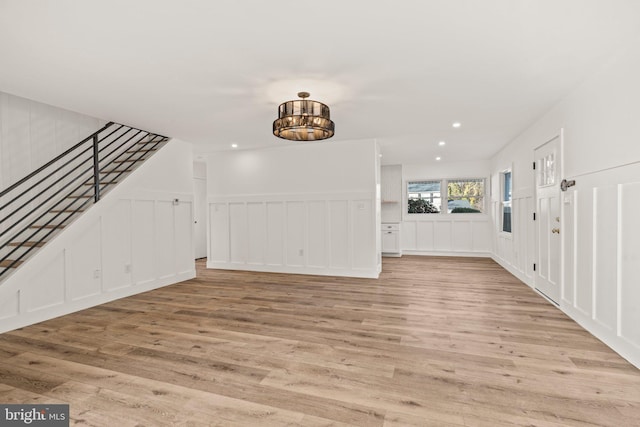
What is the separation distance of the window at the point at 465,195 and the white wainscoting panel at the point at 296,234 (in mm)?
3990

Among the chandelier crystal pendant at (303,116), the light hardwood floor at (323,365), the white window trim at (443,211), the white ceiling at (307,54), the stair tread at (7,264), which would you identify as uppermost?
the white ceiling at (307,54)

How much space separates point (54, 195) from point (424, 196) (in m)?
8.12

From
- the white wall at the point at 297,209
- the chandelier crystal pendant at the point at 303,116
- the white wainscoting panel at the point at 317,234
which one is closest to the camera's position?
→ the chandelier crystal pendant at the point at 303,116

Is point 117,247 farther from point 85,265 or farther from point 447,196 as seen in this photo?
point 447,196

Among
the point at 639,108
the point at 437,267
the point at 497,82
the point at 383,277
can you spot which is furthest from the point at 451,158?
the point at 639,108

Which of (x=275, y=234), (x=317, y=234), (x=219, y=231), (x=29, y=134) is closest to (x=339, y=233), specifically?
(x=317, y=234)

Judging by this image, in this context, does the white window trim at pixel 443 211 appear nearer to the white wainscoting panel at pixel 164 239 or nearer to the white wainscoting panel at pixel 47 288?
the white wainscoting panel at pixel 164 239

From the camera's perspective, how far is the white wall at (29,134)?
13.0 feet

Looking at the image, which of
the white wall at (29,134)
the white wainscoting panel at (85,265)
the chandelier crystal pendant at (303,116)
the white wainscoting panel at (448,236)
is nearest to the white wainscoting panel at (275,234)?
the white wainscoting panel at (85,265)

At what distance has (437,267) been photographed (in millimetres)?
6906

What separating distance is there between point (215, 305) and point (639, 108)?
4679mm

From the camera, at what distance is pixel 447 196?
8.84 m

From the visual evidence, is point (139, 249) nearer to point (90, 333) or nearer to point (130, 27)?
point (90, 333)

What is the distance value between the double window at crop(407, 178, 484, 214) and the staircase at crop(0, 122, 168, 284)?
21.6ft
